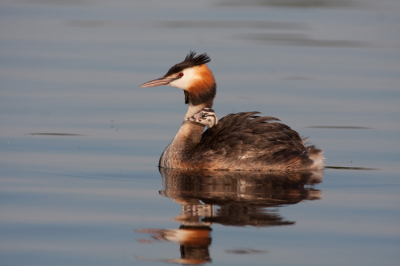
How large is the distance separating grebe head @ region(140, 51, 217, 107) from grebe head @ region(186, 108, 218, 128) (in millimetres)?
327

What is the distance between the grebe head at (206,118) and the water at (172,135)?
35.3 inches

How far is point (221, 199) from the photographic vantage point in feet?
27.3

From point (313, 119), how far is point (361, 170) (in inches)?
109

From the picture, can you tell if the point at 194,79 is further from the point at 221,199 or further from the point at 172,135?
the point at 221,199

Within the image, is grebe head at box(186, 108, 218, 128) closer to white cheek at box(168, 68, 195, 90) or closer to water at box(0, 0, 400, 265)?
white cheek at box(168, 68, 195, 90)

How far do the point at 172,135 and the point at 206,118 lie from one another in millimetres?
1418

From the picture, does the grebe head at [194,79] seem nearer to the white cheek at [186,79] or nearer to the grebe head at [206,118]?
the white cheek at [186,79]

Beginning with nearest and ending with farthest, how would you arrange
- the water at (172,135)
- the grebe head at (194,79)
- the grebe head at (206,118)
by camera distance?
1. the water at (172,135)
2. the grebe head at (206,118)
3. the grebe head at (194,79)

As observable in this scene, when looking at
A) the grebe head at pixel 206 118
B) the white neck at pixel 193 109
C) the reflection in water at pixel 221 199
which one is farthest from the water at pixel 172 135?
the grebe head at pixel 206 118

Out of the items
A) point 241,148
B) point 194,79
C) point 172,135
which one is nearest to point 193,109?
point 194,79

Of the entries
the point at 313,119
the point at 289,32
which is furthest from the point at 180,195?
the point at 289,32

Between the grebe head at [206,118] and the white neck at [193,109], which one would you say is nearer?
the grebe head at [206,118]

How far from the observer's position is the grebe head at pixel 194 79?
10812 millimetres

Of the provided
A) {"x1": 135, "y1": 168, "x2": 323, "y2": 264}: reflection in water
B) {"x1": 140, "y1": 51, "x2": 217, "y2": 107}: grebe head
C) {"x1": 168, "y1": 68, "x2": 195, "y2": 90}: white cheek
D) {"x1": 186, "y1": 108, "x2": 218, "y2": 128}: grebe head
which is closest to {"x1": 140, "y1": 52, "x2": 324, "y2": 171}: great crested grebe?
{"x1": 186, "y1": 108, "x2": 218, "y2": 128}: grebe head
